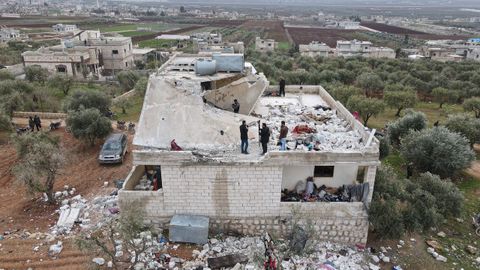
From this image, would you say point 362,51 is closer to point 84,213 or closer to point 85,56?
point 85,56

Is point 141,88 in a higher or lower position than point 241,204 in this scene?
lower

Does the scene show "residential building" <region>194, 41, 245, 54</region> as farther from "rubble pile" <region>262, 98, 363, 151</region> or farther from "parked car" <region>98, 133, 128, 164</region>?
"rubble pile" <region>262, 98, 363, 151</region>

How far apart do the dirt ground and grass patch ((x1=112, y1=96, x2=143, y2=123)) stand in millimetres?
7065

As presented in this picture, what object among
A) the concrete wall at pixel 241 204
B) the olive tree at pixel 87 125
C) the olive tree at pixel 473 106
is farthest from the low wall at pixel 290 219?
the olive tree at pixel 473 106

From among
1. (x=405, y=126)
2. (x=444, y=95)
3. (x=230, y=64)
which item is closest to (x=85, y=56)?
(x=230, y=64)

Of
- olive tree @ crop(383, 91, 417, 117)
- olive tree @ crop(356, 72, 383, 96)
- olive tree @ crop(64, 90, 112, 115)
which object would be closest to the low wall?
olive tree @ crop(64, 90, 112, 115)

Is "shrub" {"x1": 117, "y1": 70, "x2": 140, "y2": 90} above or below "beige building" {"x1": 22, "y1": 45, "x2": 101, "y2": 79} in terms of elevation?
below

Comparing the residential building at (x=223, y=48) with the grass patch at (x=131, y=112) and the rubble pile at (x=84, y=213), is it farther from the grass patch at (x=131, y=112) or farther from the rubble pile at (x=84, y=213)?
the rubble pile at (x=84, y=213)

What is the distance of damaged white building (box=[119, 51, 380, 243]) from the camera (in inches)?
514

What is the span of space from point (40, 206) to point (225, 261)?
9143mm

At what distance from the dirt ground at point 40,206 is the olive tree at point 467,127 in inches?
879

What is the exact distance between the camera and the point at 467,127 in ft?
82.9

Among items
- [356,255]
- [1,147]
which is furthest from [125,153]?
[356,255]

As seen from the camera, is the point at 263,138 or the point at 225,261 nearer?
the point at 225,261
